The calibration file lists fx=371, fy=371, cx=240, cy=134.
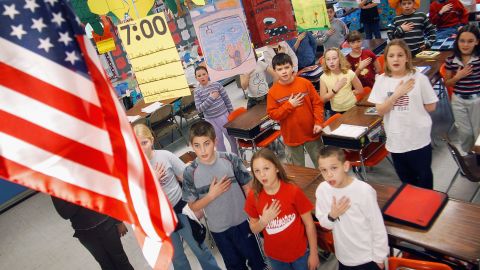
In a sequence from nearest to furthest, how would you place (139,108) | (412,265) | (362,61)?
1. (412,265)
2. (362,61)
3. (139,108)

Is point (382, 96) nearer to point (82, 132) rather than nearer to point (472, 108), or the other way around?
point (472, 108)

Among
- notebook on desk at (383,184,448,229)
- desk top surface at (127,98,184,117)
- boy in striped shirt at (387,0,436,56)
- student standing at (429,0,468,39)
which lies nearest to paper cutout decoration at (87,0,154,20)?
notebook on desk at (383,184,448,229)

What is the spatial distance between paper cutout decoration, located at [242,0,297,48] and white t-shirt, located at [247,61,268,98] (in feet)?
9.28

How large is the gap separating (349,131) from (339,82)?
2.45 ft

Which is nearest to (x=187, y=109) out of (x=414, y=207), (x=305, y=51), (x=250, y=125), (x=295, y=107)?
(x=305, y=51)

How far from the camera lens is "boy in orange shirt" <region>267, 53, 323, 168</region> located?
12.6 feet

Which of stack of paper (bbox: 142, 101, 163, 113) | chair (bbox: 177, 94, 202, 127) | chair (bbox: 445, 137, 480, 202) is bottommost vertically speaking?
chair (bbox: 445, 137, 480, 202)

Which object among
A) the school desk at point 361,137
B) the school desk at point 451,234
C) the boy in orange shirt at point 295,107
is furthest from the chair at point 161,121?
the school desk at point 451,234

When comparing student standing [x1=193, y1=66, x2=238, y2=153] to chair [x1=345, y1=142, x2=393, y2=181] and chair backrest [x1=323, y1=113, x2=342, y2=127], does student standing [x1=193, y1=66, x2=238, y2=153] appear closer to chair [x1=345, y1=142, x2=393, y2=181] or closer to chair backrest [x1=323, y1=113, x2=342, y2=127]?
chair backrest [x1=323, y1=113, x2=342, y2=127]

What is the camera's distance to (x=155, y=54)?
245 centimetres

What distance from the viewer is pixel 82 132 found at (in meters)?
1.42

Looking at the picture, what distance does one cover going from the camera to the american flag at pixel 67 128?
133 centimetres

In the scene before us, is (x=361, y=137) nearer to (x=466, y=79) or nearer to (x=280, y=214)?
(x=466, y=79)

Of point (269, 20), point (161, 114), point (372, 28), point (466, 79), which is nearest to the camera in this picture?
point (269, 20)
